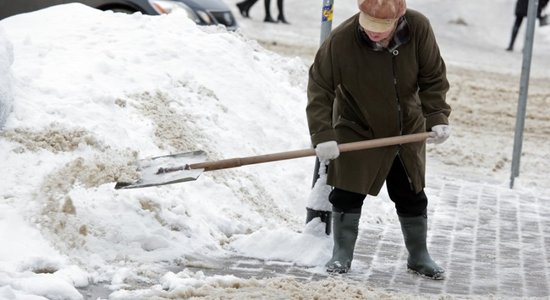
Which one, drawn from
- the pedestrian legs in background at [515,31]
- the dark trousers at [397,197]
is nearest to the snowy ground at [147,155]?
the dark trousers at [397,197]

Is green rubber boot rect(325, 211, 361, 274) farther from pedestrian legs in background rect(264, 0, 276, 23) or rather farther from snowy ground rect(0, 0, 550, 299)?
pedestrian legs in background rect(264, 0, 276, 23)

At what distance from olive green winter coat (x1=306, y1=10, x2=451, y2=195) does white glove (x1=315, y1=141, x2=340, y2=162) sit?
55mm

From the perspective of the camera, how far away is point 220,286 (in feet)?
19.7

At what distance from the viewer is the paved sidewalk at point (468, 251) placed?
654 cm

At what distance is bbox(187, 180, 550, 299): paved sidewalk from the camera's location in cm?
654

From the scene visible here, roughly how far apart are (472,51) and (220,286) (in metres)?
16.8

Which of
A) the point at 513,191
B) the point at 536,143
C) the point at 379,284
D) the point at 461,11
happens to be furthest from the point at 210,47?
the point at 461,11

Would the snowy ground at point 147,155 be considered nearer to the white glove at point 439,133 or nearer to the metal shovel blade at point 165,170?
the metal shovel blade at point 165,170

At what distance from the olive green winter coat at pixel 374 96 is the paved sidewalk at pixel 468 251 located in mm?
544

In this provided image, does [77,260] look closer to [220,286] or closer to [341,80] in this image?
[220,286]

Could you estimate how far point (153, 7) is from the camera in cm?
1176

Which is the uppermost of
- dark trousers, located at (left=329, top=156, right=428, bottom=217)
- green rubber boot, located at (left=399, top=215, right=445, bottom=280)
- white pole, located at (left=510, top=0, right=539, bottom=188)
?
dark trousers, located at (left=329, top=156, right=428, bottom=217)

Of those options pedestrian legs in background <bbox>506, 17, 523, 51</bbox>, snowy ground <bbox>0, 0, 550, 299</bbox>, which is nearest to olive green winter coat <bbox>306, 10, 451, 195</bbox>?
snowy ground <bbox>0, 0, 550, 299</bbox>

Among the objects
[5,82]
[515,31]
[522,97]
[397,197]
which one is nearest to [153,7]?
[522,97]
